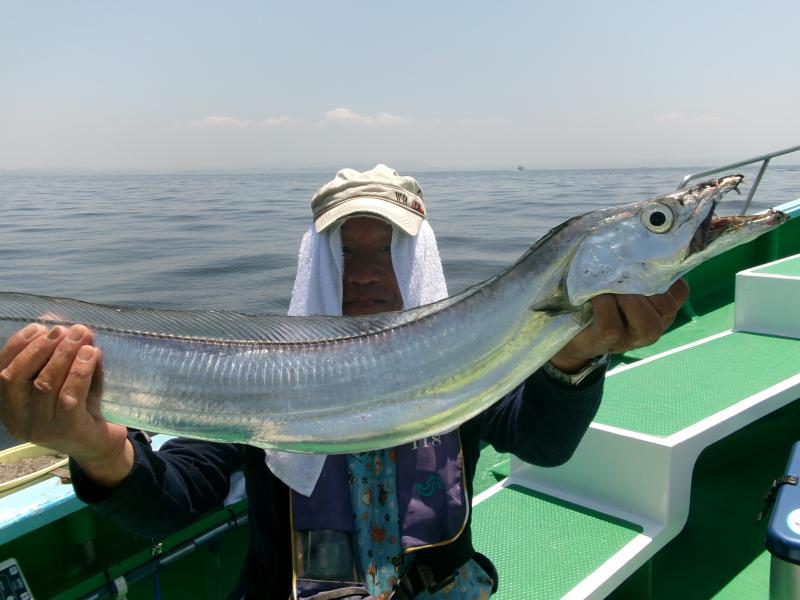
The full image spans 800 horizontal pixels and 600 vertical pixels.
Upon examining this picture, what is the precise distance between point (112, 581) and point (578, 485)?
6.85ft

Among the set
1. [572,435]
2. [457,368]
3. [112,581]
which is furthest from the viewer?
[112,581]

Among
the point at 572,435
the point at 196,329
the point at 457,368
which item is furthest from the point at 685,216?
the point at 196,329

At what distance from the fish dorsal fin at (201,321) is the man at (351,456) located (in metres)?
0.07

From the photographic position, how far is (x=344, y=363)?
61.1 inches

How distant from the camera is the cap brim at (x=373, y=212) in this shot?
2160mm

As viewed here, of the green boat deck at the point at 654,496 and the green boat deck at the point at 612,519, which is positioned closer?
the green boat deck at the point at 612,519

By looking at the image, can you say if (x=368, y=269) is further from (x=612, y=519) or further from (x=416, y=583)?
(x=612, y=519)

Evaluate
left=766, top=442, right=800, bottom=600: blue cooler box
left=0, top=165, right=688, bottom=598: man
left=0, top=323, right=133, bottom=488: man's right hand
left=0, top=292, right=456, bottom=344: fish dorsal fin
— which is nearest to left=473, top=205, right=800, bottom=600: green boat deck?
left=766, top=442, right=800, bottom=600: blue cooler box

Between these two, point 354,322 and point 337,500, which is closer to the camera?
point 354,322

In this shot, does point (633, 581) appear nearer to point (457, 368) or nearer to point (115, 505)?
point (457, 368)

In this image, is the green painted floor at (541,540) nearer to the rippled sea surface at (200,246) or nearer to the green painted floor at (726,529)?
the green painted floor at (726,529)

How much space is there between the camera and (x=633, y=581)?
2924 mm

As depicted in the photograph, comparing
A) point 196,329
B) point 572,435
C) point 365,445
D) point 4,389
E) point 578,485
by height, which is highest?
point 196,329

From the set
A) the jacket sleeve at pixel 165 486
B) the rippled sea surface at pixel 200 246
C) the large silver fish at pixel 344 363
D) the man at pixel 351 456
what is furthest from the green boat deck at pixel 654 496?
the rippled sea surface at pixel 200 246
